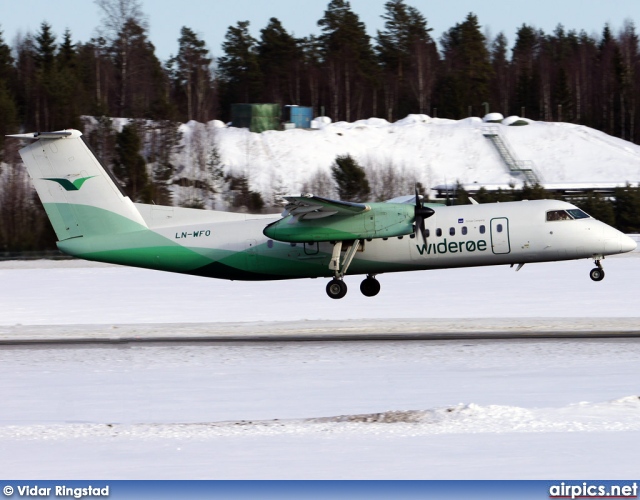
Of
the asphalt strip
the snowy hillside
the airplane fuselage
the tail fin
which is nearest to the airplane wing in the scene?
the airplane fuselage

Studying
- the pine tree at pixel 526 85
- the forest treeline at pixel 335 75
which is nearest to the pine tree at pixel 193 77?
the forest treeline at pixel 335 75

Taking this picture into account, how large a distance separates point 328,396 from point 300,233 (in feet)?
30.7

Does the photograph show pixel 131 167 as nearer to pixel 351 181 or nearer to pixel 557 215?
pixel 351 181

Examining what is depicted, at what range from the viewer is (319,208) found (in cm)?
2152

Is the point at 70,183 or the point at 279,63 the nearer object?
the point at 70,183

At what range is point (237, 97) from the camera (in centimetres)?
9569

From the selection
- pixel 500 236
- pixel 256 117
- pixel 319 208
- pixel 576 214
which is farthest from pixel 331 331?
pixel 256 117

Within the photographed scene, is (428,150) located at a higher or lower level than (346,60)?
lower

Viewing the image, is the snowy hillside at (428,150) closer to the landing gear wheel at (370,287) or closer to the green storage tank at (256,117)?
the green storage tank at (256,117)

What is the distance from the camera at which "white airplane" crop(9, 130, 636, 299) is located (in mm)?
21641

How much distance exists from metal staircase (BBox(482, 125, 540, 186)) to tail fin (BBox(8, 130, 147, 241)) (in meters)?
56.5

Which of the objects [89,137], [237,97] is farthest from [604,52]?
[89,137]

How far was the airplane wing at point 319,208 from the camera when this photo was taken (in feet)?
69.2

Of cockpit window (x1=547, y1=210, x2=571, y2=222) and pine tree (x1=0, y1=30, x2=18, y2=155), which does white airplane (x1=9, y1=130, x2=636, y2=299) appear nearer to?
cockpit window (x1=547, y1=210, x2=571, y2=222)
